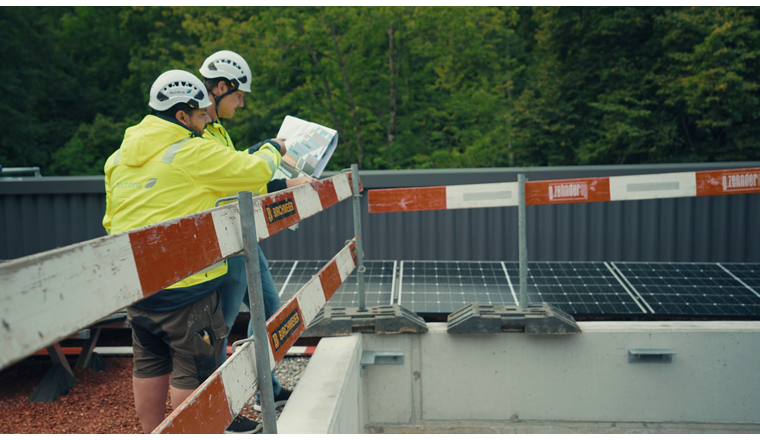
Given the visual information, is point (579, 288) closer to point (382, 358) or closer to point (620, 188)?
point (620, 188)

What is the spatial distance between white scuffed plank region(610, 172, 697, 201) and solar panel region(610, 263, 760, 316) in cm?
114

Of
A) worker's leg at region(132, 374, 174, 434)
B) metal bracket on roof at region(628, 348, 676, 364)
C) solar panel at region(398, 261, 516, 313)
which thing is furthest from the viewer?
solar panel at region(398, 261, 516, 313)

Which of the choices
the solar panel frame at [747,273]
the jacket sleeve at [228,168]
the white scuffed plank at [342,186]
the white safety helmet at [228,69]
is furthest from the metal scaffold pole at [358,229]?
the solar panel frame at [747,273]

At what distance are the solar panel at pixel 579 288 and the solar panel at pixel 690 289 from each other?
0.56 ft

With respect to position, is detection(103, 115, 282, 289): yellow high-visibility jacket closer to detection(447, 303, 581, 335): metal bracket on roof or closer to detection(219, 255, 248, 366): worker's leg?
detection(219, 255, 248, 366): worker's leg

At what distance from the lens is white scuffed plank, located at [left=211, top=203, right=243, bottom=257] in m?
1.81

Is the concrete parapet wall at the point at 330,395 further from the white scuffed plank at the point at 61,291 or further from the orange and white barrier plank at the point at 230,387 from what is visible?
the white scuffed plank at the point at 61,291

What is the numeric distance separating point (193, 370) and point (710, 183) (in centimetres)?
415

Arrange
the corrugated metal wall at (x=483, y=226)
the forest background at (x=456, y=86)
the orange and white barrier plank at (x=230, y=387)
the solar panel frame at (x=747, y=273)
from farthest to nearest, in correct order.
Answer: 1. the forest background at (x=456, y=86)
2. the corrugated metal wall at (x=483, y=226)
3. the solar panel frame at (x=747, y=273)
4. the orange and white barrier plank at (x=230, y=387)

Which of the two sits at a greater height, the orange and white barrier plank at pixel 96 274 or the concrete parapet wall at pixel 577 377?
the orange and white barrier plank at pixel 96 274

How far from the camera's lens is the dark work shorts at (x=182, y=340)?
7.77 ft

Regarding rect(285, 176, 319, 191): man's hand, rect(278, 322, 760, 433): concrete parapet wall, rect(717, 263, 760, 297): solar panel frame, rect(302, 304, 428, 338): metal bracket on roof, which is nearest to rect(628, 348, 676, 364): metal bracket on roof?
rect(278, 322, 760, 433): concrete parapet wall

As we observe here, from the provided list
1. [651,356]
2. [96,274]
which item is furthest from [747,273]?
[96,274]

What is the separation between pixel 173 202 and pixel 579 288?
4.27 meters
